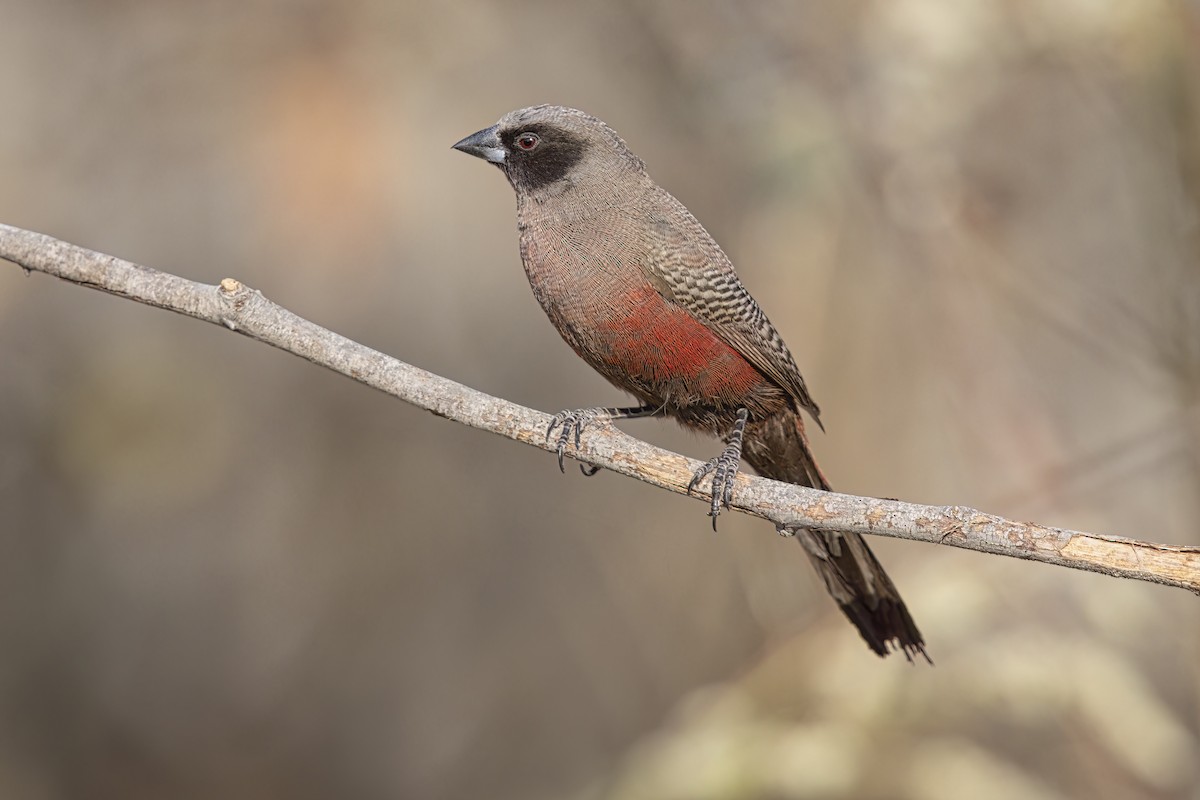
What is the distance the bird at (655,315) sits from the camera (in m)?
4.50

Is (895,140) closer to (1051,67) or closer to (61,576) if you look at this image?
(1051,67)

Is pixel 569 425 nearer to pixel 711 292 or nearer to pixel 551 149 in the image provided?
pixel 711 292

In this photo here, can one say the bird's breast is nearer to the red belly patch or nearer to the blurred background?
the red belly patch

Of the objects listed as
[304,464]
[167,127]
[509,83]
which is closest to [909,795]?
[304,464]

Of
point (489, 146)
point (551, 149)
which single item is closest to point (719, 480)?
point (551, 149)

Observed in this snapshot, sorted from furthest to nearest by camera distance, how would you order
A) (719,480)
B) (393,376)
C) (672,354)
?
(672,354) < (719,480) < (393,376)

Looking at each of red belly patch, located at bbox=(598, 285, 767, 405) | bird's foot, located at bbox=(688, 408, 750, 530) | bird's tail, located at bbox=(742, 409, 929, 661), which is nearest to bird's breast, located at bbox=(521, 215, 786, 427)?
red belly patch, located at bbox=(598, 285, 767, 405)

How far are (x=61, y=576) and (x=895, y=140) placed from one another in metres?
5.22

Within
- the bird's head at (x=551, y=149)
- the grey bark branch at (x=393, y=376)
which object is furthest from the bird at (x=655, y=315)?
the grey bark branch at (x=393, y=376)

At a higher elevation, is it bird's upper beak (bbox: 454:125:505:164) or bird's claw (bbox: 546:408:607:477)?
bird's upper beak (bbox: 454:125:505:164)

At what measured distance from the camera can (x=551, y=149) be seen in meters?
4.88

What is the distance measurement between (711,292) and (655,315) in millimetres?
267

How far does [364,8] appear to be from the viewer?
24.7 feet

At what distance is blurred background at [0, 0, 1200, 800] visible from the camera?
648 centimetres
